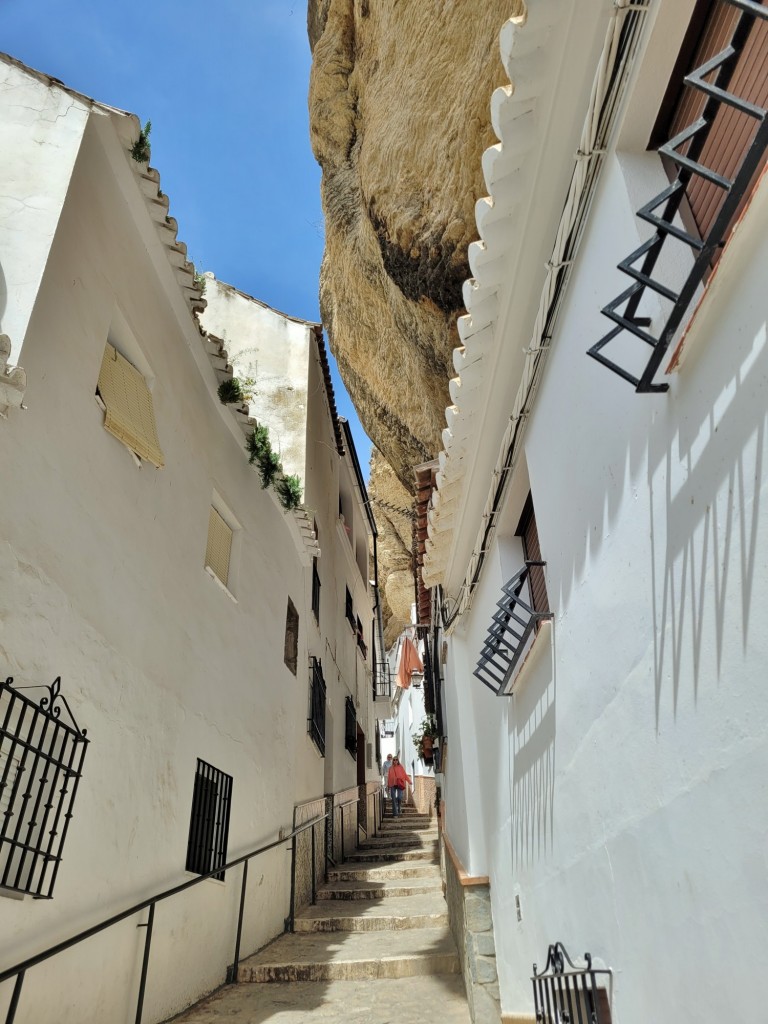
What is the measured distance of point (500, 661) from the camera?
17.8ft

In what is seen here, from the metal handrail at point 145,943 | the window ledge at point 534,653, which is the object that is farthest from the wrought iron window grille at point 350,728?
the window ledge at point 534,653

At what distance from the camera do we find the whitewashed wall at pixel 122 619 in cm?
371

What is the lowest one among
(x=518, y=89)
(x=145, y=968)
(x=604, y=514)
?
(x=145, y=968)

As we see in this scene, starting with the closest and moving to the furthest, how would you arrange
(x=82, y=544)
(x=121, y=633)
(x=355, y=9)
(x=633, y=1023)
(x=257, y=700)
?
(x=633, y=1023)
(x=82, y=544)
(x=121, y=633)
(x=257, y=700)
(x=355, y=9)

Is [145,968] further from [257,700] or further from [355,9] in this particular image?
[355,9]

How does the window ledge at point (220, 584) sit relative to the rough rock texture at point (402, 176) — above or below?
below

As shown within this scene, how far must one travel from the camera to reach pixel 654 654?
7.42 feet

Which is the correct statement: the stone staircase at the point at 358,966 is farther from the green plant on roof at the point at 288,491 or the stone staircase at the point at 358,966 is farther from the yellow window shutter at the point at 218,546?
the green plant on roof at the point at 288,491

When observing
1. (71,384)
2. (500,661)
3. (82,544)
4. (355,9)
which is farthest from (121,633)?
(355,9)

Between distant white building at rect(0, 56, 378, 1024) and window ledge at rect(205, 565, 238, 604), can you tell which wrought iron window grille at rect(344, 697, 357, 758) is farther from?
window ledge at rect(205, 565, 238, 604)

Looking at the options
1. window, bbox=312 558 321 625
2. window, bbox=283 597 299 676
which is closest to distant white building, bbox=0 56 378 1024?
window, bbox=283 597 299 676

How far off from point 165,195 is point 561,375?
3971 millimetres

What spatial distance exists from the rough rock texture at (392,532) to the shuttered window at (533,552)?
17343 mm

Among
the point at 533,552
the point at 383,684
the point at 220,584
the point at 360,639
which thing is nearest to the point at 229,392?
the point at 220,584
